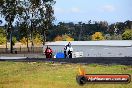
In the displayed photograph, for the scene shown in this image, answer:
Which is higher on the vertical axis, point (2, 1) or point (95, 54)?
point (2, 1)

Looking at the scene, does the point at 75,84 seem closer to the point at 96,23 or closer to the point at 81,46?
the point at 81,46

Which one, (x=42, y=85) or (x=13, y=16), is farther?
(x=13, y=16)

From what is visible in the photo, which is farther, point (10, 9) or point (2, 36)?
point (2, 36)

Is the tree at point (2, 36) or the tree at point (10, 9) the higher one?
the tree at point (10, 9)

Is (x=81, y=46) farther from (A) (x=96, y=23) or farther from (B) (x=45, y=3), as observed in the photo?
(A) (x=96, y=23)

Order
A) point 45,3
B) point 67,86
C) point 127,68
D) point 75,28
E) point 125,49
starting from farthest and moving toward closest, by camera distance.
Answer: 1. point 75,28
2. point 45,3
3. point 125,49
4. point 127,68
5. point 67,86

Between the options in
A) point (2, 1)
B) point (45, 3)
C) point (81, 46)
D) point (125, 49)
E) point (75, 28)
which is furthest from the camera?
point (75, 28)

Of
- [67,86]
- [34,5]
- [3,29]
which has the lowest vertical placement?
[67,86]

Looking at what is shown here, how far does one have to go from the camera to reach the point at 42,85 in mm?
12258

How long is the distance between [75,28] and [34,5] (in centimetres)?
9843

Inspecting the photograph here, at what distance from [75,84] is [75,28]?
523 feet

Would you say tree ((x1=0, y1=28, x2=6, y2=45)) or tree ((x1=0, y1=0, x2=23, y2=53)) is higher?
tree ((x1=0, y1=0, x2=23, y2=53))

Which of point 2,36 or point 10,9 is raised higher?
point 10,9

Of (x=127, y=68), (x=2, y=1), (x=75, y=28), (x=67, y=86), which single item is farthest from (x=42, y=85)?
(x=75, y=28)
